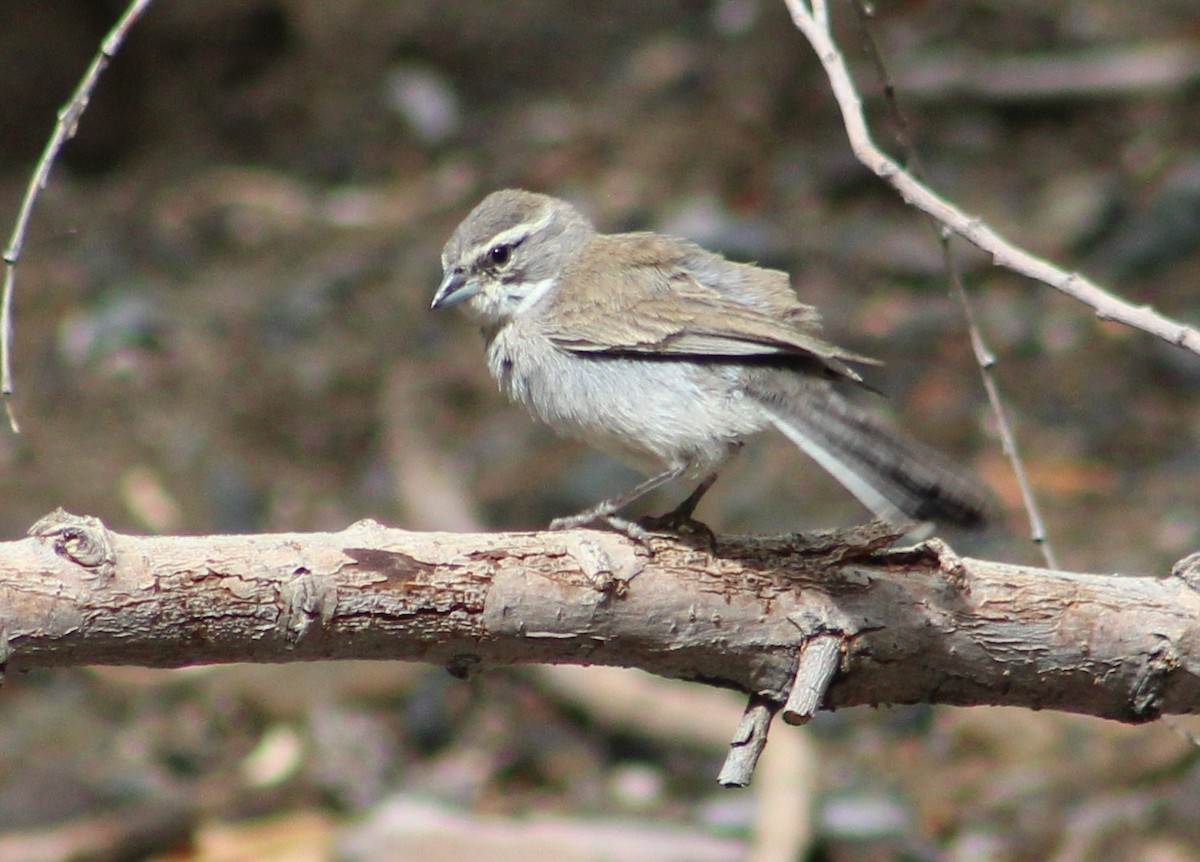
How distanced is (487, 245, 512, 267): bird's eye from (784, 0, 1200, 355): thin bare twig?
2075 mm

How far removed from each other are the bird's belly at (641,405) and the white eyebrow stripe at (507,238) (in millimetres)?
498

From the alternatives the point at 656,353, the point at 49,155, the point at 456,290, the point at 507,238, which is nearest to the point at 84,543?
the point at 49,155

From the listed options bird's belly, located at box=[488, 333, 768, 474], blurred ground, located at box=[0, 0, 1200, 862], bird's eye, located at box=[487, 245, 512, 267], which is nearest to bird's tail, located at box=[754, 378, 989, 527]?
bird's belly, located at box=[488, 333, 768, 474]

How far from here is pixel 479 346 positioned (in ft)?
34.7

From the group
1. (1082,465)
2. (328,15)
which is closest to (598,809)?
(1082,465)

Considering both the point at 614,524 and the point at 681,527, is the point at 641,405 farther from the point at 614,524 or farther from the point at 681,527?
the point at 614,524

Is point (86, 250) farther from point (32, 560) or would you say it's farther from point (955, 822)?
point (32, 560)

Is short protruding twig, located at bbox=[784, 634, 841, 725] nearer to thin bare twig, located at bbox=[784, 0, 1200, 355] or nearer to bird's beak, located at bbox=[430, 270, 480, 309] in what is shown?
thin bare twig, located at bbox=[784, 0, 1200, 355]

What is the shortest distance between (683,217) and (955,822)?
5.28 meters

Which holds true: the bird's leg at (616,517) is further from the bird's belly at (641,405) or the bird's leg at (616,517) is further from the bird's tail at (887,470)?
the bird's tail at (887,470)

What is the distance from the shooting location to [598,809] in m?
7.12

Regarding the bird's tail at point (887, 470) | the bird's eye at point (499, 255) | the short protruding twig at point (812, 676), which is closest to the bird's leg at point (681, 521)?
the bird's tail at point (887, 470)

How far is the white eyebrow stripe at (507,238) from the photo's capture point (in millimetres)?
5184

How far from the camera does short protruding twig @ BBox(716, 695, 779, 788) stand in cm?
329
